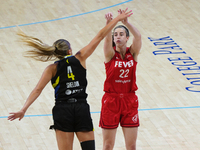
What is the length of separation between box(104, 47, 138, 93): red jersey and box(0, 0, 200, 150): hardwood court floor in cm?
179

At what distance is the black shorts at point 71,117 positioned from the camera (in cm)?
461

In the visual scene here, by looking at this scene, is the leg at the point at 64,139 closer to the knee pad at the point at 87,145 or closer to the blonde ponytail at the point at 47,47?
the knee pad at the point at 87,145

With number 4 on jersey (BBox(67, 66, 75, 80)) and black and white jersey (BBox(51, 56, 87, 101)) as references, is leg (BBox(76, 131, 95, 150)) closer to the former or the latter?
black and white jersey (BBox(51, 56, 87, 101))

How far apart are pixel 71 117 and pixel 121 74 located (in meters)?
1.18

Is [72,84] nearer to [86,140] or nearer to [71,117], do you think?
[71,117]

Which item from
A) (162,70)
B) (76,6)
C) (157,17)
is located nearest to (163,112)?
(162,70)

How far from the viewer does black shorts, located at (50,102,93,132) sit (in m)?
4.61

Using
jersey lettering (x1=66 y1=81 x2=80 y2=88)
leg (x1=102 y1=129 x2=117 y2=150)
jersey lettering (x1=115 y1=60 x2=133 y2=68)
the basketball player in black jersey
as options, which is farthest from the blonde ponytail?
leg (x1=102 y1=129 x2=117 y2=150)

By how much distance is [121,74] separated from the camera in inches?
215

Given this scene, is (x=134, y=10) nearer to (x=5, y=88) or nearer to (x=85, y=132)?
(x=5, y=88)

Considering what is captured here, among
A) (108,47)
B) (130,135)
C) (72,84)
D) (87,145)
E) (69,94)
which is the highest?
(108,47)

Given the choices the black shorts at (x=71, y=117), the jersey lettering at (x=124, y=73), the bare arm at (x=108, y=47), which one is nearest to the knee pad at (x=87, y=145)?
the black shorts at (x=71, y=117)

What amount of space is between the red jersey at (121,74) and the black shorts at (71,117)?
3.25 ft

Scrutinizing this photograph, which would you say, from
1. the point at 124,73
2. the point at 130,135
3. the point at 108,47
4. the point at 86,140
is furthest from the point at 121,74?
the point at 86,140
